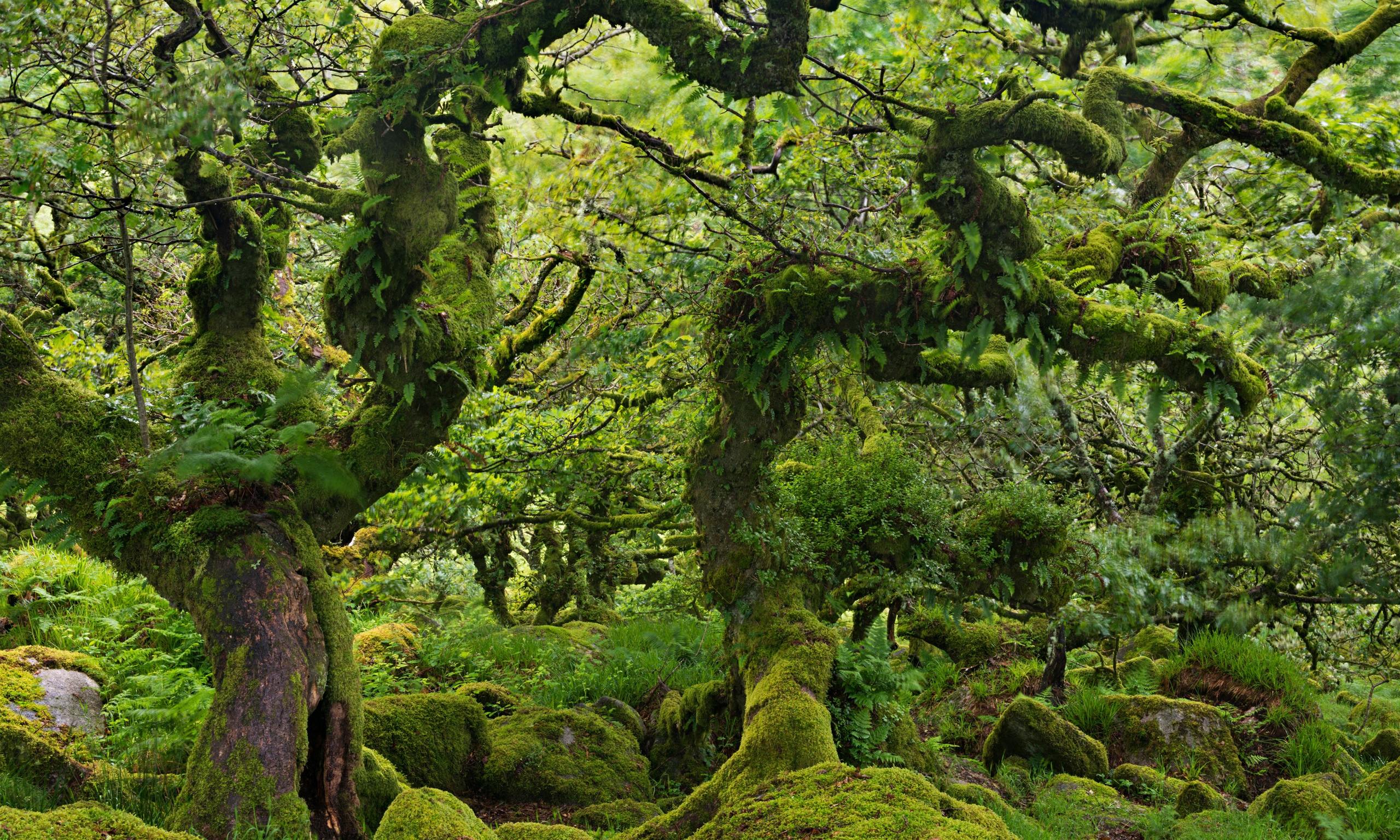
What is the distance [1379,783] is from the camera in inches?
273

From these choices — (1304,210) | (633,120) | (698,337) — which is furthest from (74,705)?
(1304,210)

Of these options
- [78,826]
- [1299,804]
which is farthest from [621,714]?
[1299,804]

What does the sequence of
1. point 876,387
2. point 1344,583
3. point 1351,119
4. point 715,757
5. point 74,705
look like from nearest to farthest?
point 1344,583 → point 74,705 → point 1351,119 → point 715,757 → point 876,387

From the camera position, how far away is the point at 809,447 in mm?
7891

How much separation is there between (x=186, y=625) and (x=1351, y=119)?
10.1 metres

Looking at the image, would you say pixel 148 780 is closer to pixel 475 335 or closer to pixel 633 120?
pixel 475 335

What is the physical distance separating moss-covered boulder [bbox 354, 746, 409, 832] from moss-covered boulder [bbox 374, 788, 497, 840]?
2.10 feet

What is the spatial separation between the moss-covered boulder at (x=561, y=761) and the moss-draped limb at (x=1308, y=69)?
6024 mm

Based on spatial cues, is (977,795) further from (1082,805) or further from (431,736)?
(431,736)

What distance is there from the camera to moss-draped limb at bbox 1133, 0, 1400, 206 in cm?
595

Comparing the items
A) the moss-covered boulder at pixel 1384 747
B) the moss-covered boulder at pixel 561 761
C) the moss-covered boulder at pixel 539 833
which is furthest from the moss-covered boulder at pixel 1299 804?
the moss-covered boulder at pixel 539 833

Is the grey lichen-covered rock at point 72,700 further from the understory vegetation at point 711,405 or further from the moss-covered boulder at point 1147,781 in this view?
the moss-covered boulder at point 1147,781

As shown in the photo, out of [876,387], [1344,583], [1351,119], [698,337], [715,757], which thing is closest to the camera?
[1344,583]

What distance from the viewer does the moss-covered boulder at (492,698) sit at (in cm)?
792
